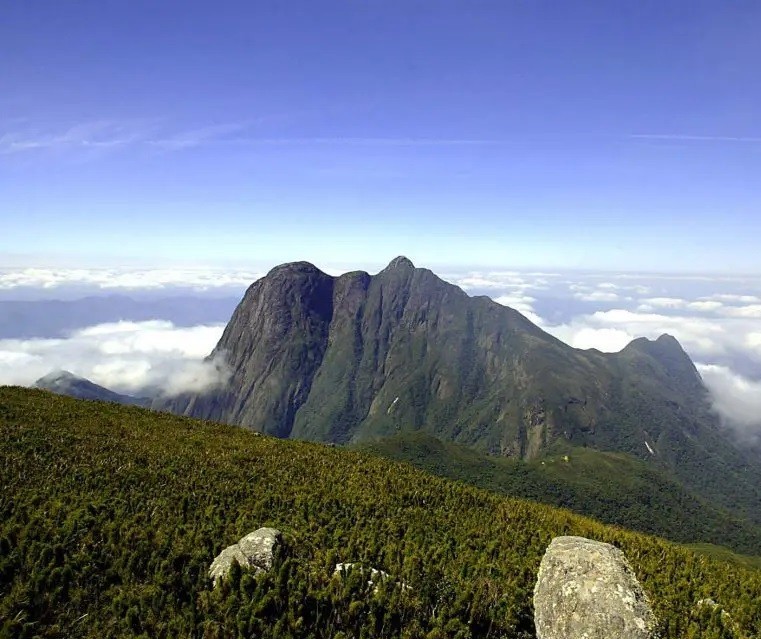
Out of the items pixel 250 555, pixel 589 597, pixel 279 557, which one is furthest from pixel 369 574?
pixel 589 597

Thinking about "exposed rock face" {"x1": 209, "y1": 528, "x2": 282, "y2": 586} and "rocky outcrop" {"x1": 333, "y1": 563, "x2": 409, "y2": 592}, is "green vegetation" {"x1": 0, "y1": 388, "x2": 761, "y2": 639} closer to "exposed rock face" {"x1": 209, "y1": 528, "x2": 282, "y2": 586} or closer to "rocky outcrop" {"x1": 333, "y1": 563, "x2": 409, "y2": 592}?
"rocky outcrop" {"x1": 333, "y1": 563, "x2": 409, "y2": 592}

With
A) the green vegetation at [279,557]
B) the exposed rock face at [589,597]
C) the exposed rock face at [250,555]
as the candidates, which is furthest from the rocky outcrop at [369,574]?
the exposed rock face at [589,597]

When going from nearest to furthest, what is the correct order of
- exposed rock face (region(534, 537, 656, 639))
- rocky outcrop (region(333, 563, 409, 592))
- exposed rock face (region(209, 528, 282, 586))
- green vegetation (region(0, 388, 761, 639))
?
1. exposed rock face (region(534, 537, 656, 639))
2. green vegetation (region(0, 388, 761, 639))
3. exposed rock face (region(209, 528, 282, 586))
4. rocky outcrop (region(333, 563, 409, 592))

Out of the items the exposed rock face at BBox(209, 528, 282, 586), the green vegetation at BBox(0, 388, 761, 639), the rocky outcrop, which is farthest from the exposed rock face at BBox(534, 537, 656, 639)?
the exposed rock face at BBox(209, 528, 282, 586)

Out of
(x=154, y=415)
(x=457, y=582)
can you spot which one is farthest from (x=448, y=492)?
(x=154, y=415)

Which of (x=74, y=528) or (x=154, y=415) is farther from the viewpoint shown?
(x=154, y=415)

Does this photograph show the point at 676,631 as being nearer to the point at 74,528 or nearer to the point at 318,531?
the point at 318,531

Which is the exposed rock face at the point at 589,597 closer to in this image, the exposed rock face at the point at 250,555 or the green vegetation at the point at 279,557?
the green vegetation at the point at 279,557
